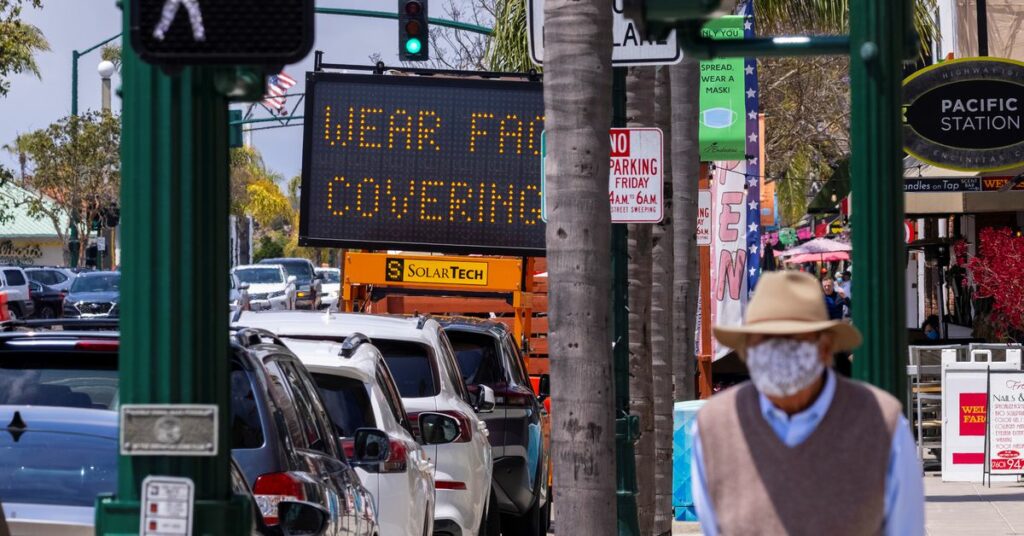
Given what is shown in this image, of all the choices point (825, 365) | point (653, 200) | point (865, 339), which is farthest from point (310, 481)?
point (653, 200)

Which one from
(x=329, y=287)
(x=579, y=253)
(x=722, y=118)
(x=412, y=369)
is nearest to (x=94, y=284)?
(x=329, y=287)

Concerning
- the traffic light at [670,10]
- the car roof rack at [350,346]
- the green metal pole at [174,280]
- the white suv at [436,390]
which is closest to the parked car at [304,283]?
the white suv at [436,390]

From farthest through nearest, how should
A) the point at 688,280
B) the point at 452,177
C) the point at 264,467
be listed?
the point at 452,177, the point at 688,280, the point at 264,467

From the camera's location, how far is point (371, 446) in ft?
27.8

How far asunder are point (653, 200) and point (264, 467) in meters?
5.00

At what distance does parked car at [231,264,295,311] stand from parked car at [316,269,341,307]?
101 inches

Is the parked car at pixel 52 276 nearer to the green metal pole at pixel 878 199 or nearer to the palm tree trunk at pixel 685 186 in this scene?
the palm tree trunk at pixel 685 186

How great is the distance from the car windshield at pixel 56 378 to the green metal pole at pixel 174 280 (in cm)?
262

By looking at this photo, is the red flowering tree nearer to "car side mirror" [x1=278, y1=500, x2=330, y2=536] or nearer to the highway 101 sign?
the highway 101 sign

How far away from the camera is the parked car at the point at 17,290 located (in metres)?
47.0

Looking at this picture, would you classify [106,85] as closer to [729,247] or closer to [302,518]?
[729,247]

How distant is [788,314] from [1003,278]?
15.8m

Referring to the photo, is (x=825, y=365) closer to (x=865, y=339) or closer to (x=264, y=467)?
(x=865, y=339)

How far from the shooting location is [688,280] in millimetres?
16609
